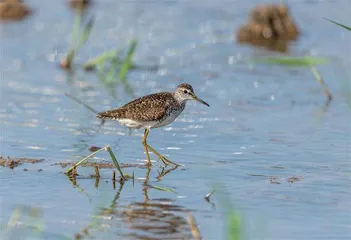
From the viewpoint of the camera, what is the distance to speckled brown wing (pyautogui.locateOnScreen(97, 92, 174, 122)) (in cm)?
1070

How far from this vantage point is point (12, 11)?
19562 millimetres

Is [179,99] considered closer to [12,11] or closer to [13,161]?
[13,161]

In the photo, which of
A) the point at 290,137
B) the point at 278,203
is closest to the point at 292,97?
the point at 290,137

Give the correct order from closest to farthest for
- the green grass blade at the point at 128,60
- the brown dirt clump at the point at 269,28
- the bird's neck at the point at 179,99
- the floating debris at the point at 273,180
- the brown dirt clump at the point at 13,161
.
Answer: the floating debris at the point at 273,180
the brown dirt clump at the point at 13,161
the bird's neck at the point at 179,99
the green grass blade at the point at 128,60
the brown dirt clump at the point at 269,28

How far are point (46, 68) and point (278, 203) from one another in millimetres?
7707

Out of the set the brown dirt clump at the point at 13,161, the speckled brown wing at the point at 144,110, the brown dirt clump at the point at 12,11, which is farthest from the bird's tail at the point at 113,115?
the brown dirt clump at the point at 12,11

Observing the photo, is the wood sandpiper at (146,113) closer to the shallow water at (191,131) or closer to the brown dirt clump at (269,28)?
the shallow water at (191,131)

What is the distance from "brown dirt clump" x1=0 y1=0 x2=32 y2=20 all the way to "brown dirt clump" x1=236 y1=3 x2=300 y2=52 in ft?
14.7

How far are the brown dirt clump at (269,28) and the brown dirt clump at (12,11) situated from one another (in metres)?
4.49

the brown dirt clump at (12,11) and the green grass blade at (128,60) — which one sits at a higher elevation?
the green grass blade at (128,60)

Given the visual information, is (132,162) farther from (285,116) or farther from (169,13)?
(169,13)

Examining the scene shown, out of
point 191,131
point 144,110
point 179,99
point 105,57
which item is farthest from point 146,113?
point 105,57

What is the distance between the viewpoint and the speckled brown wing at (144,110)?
35.1ft

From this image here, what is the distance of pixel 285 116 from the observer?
41.9 feet
